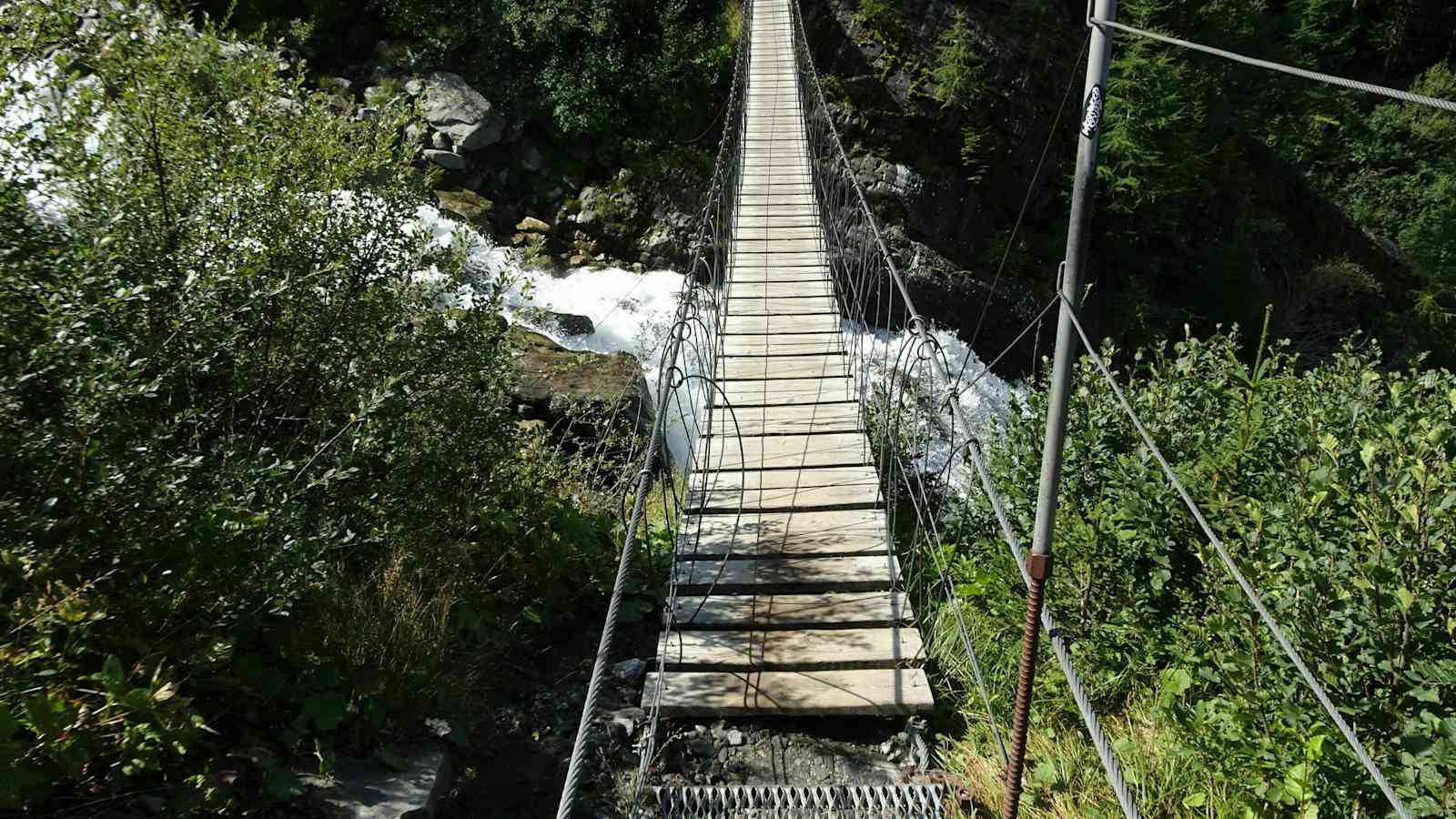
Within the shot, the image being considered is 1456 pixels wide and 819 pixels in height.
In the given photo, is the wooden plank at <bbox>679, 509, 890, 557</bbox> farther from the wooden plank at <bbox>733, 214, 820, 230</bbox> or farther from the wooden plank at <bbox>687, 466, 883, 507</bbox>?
the wooden plank at <bbox>733, 214, 820, 230</bbox>

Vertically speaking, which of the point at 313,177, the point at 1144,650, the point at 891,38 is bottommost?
the point at 1144,650

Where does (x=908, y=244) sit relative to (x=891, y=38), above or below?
below

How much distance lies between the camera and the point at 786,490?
4.10 meters

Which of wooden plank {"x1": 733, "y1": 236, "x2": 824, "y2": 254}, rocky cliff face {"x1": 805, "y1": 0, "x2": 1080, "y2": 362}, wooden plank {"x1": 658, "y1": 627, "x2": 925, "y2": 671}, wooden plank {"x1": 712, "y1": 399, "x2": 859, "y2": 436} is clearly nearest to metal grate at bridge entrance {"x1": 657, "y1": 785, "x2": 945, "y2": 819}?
wooden plank {"x1": 658, "y1": 627, "x2": 925, "y2": 671}

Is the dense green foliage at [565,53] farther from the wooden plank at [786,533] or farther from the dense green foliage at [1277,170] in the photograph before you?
the wooden plank at [786,533]

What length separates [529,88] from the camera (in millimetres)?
11562

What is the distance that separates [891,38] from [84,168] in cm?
1124

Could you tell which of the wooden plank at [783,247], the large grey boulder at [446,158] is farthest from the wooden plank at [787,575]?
the large grey boulder at [446,158]

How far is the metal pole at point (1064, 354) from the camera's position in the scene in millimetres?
1656

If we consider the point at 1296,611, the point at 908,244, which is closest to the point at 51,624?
the point at 1296,611

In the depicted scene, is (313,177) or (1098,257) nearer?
(313,177)

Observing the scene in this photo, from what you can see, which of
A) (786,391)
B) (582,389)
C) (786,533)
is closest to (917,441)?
(786,533)

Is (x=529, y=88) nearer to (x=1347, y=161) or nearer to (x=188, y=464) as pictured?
(x=188, y=464)

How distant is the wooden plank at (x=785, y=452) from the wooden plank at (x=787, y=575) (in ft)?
2.04
